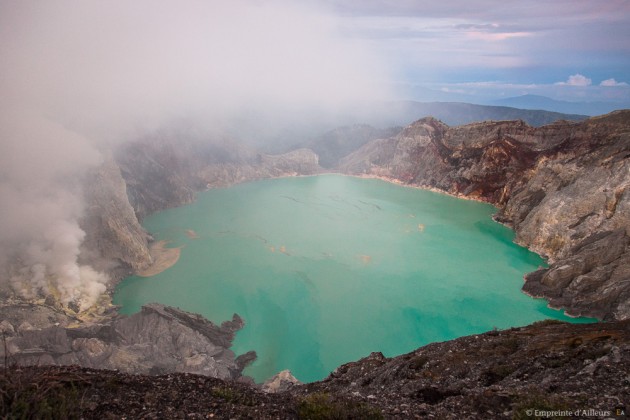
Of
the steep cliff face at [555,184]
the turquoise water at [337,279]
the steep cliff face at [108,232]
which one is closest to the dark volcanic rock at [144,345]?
the turquoise water at [337,279]

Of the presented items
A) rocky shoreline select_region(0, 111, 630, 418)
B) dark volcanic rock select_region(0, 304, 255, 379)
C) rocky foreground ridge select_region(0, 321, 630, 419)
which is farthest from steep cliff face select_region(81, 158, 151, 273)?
rocky foreground ridge select_region(0, 321, 630, 419)

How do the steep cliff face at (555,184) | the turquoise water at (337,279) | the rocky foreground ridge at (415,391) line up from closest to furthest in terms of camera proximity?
the rocky foreground ridge at (415,391) < the turquoise water at (337,279) < the steep cliff face at (555,184)

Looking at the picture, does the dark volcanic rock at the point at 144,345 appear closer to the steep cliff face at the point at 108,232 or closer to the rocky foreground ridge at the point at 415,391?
the steep cliff face at the point at 108,232

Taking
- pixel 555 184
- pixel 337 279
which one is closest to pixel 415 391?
pixel 337 279

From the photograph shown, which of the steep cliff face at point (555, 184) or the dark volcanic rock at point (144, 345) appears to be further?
the steep cliff face at point (555, 184)

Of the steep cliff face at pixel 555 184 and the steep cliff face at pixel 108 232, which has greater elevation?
the steep cliff face at pixel 555 184

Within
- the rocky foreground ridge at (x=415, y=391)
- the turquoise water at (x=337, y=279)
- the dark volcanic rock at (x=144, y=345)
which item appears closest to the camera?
the rocky foreground ridge at (x=415, y=391)
